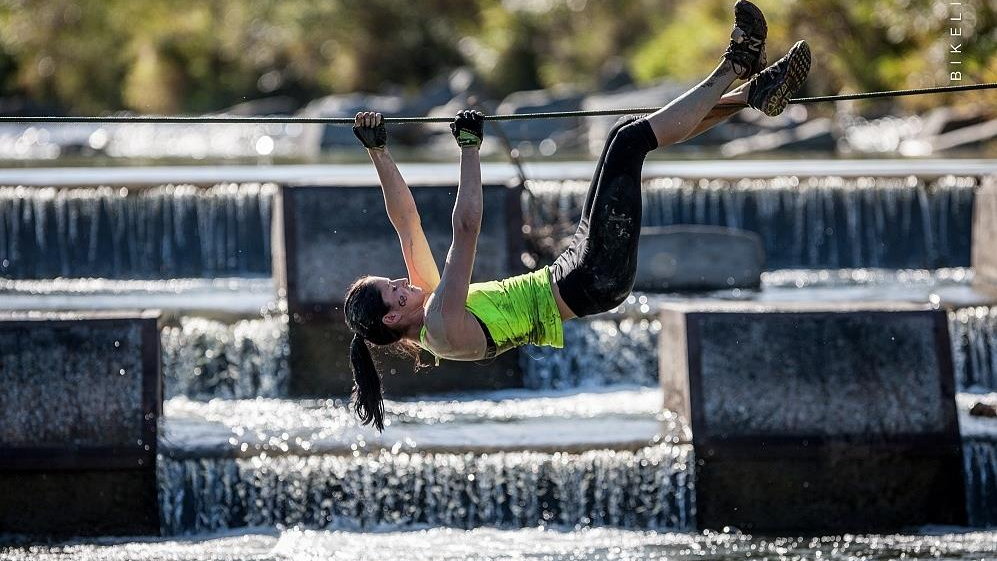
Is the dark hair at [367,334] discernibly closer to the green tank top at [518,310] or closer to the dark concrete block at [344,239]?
the green tank top at [518,310]

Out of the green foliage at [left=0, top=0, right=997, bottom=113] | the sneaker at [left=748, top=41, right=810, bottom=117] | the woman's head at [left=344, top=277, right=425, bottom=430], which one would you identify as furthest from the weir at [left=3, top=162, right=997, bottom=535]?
the green foliage at [left=0, top=0, right=997, bottom=113]

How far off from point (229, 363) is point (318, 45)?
2815 cm

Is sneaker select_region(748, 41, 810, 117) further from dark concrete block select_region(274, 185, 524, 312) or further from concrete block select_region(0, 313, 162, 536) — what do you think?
dark concrete block select_region(274, 185, 524, 312)

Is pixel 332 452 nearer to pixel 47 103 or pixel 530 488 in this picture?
pixel 530 488

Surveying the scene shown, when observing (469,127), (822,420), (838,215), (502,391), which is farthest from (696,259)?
(469,127)

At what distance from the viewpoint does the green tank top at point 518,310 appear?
7.24 m

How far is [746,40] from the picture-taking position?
7488 mm

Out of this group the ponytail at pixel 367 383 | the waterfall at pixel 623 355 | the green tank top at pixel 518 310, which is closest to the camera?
the green tank top at pixel 518 310

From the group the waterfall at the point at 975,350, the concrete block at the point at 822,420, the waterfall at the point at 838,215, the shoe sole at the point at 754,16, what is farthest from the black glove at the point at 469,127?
the waterfall at the point at 838,215

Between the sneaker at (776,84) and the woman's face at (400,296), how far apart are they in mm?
1794

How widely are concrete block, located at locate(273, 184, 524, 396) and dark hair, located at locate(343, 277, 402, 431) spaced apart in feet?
16.9

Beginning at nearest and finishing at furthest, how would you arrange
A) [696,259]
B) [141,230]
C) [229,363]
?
[229,363]
[696,259]
[141,230]

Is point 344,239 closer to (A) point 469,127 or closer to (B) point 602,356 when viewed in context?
(B) point 602,356

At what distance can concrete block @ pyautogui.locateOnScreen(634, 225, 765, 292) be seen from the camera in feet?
50.4
